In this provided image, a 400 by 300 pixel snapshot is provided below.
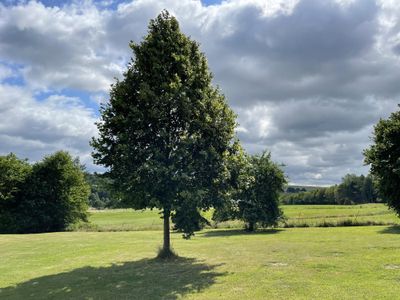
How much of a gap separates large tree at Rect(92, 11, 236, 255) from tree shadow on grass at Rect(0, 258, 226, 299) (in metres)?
3.18

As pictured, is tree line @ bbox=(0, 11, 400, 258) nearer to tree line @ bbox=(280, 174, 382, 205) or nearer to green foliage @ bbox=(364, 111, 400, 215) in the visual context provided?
green foliage @ bbox=(364, 111, 400, 215)

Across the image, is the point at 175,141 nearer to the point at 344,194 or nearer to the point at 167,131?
the point at 167,131

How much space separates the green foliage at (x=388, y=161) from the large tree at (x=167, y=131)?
9341 mm

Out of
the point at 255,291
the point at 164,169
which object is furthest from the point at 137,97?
the point at 255,291

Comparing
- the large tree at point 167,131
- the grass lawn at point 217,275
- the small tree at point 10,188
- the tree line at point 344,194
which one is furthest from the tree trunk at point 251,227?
the tree line at point 344,194

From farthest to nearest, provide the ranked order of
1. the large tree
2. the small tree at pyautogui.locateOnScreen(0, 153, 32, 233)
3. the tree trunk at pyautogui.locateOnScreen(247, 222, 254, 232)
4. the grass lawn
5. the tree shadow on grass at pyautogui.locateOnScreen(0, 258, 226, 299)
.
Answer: the small tree at pyautogui.locateOnScreen(0, 153, 32, 233) → the tree trunk at pyautogui.locateOnScreen(247, 222, 254, 232) → the large tree → the tree shadow on grass at pyautogui.locateOnScreen(0, 258, 226, 299) → the grass lawn

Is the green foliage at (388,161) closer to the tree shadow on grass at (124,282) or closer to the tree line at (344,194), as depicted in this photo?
the tree shadow on grass at (124,282)

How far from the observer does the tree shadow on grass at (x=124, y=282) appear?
15789 mm

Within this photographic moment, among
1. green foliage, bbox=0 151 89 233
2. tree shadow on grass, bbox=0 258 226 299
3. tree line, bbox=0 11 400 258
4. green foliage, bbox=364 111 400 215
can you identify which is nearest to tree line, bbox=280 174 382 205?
green foliage, bbox=0 151 89 233

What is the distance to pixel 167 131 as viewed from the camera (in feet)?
74.3

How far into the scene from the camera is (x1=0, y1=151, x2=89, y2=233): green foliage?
6400cm

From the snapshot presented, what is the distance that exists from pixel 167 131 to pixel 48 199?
50499 mm

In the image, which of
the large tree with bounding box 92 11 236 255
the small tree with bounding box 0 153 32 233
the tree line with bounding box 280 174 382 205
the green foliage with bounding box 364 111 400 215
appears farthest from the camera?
the tree line with bounding box 280 174 382 205

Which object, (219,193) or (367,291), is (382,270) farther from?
(219,193)
